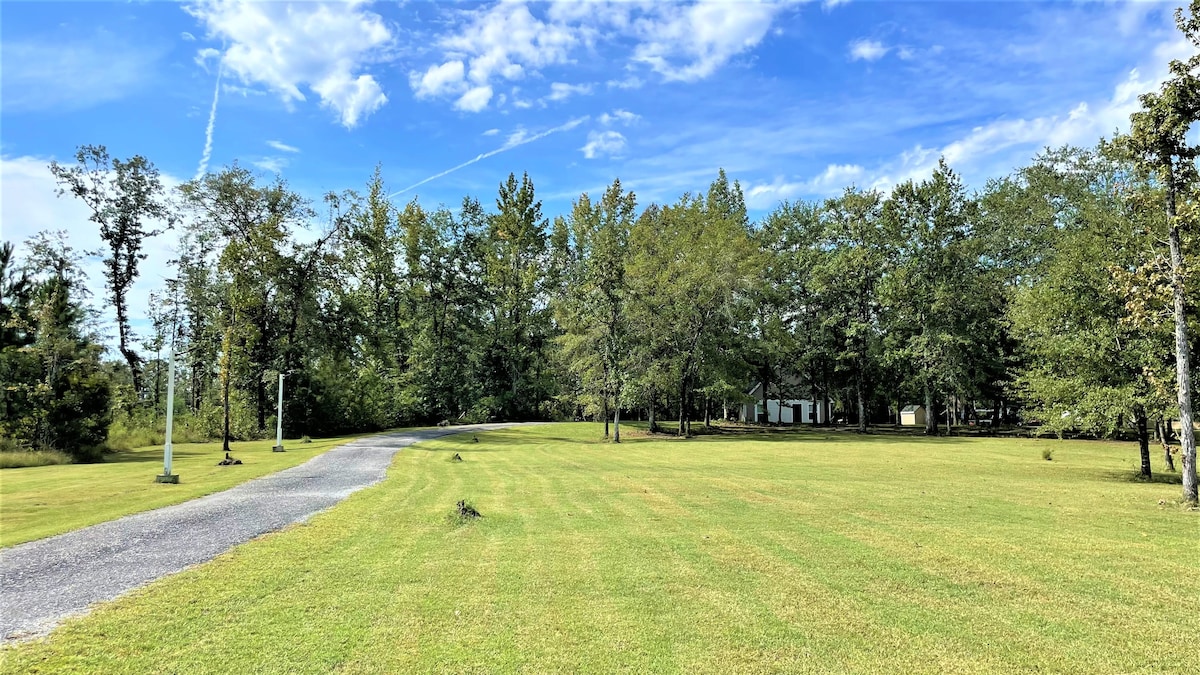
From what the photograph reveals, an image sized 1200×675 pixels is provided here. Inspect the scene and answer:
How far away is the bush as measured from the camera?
19.7m

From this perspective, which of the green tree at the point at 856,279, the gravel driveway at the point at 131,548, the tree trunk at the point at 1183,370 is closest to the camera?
the gravel driveway at the point at 131,548

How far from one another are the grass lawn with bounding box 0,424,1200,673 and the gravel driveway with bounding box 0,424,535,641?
39 cm

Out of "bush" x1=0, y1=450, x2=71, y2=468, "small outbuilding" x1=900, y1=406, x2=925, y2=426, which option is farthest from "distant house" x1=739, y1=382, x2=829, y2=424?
"bush" x1=0, y1=450, x2=71, y2=468

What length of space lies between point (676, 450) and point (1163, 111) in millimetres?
19064

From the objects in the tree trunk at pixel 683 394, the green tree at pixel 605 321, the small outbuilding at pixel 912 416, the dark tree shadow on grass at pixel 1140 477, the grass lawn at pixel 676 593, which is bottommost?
the small outbuilding at pixel 912 416

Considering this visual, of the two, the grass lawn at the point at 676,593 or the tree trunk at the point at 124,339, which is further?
the tree trunk at the point at 124,339

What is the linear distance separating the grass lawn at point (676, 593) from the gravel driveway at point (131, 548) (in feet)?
1.28

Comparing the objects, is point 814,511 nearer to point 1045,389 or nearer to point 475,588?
point 475,588

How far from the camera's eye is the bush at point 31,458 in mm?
19688

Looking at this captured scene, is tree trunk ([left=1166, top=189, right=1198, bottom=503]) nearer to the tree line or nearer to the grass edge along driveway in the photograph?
the tree line

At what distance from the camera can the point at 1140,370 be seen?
1599 cm

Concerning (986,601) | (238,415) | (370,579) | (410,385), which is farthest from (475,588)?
(410,385)

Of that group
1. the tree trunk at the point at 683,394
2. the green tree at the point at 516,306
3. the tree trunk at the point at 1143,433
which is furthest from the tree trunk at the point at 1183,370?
the green tree at the point at 516,306

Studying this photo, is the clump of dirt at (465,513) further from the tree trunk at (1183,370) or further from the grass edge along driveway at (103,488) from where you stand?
the tree trunk at (1183,370)
